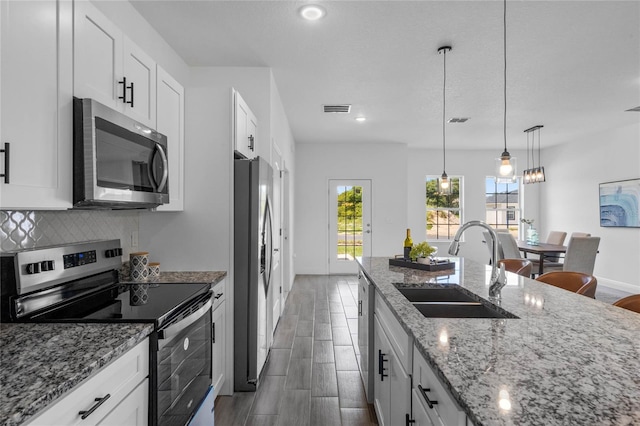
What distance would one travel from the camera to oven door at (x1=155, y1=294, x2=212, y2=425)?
1513 mm

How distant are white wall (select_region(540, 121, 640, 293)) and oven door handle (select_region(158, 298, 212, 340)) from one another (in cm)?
665

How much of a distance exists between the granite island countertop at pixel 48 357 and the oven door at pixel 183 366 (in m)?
0.20

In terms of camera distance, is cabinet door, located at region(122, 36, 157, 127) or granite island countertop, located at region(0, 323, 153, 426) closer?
granite island countertop, located at region(0, 323, 153, 426)

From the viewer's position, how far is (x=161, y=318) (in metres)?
1.51

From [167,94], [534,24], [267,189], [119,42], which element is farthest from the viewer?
[267,189]

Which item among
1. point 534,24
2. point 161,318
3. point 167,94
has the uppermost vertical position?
point 534,24

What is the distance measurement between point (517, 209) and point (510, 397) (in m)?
8.52

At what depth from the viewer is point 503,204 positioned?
27.2 ft

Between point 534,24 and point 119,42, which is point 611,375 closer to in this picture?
point 119,42

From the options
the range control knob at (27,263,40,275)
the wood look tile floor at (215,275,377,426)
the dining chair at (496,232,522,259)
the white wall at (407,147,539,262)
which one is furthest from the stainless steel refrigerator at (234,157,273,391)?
the white wall at (407,147,539,262)

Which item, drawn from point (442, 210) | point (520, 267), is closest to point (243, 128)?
point (520, 267)

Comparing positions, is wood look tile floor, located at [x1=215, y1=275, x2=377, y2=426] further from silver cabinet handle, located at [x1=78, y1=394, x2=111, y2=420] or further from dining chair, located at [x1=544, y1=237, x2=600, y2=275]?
dining chair, located at [x1=544, y1=237, x2=600, y2=275]

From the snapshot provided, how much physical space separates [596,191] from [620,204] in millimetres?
599

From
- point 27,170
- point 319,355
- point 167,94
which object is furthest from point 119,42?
Answer: point 319,355
